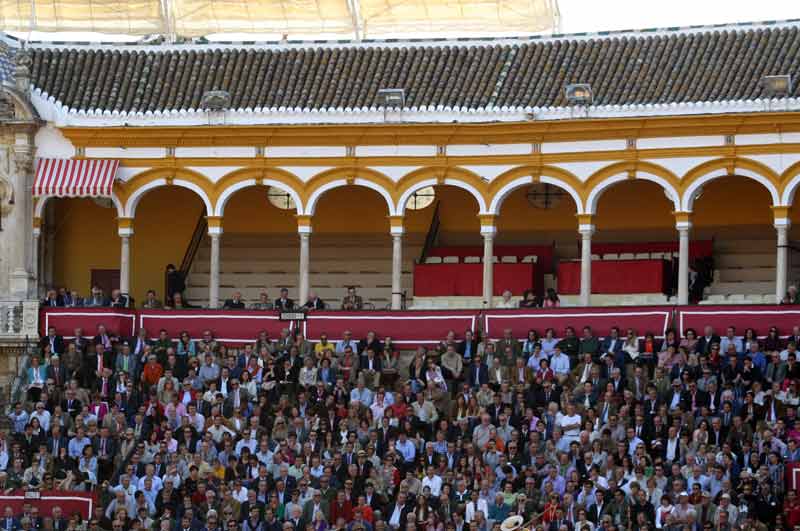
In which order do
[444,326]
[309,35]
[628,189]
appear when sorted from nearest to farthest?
1. [444,326]
2. [628,189]
3. [309,35]

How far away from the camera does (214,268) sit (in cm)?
4953

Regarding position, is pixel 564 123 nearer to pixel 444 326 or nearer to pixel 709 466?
pixel 444 326

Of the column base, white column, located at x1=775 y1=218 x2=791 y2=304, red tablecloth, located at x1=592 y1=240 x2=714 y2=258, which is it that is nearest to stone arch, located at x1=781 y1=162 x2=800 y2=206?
white column, located at x1=775 y1=218 x2=791 y2=304

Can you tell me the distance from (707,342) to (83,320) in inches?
493

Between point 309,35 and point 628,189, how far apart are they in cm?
1182

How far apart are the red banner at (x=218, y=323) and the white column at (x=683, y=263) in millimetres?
7661

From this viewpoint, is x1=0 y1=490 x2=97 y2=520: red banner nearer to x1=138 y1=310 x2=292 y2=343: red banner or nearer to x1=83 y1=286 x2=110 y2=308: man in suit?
x1=138 y1=310 x2=292 y2=343: red banner

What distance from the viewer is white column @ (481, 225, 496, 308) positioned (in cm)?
4856

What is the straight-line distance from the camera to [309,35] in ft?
194

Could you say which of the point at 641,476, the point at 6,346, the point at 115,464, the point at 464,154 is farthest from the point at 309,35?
the point at 641,476

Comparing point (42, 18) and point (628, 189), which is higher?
point (42, 18)

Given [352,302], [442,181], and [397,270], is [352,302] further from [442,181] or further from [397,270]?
[442,181]

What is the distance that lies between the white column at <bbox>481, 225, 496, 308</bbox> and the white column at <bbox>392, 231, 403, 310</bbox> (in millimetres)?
1708

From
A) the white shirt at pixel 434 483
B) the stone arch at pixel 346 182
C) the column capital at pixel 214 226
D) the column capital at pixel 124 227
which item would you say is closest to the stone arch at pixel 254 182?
the column capital at pixel 214 226
